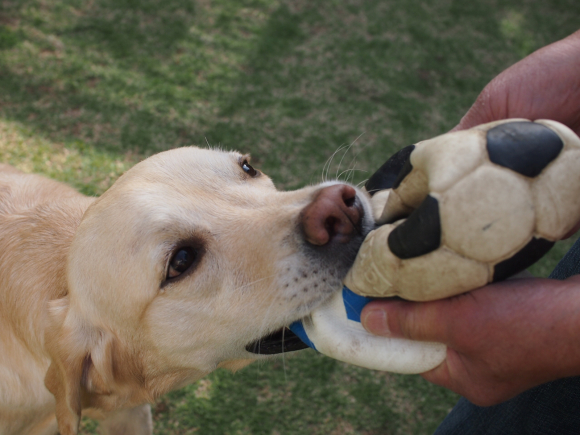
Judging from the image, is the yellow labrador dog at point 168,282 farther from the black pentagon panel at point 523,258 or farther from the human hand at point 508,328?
the black pentagon panel at point 523,258

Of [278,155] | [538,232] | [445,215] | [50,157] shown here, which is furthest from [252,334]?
[50,157]

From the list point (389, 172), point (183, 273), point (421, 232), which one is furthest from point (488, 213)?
point (183, 273)

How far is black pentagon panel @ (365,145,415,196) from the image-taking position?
1853 millimetres

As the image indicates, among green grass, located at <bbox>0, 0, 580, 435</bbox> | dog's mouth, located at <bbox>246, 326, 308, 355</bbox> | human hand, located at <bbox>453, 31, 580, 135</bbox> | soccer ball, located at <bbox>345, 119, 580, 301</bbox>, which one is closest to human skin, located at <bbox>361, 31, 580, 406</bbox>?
soccer ball, located at <bbox>345, 119, 580, 301</bbox>

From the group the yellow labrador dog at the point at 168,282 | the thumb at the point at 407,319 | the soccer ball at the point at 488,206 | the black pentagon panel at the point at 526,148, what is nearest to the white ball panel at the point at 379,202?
the yellow labrador dog at the point at 168,282

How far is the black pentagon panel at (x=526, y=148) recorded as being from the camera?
1.14 meters

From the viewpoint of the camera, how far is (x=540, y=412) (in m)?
2.02

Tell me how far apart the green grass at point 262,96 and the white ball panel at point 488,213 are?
2456 mm

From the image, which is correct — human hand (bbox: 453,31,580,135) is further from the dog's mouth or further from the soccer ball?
the dog's mouth

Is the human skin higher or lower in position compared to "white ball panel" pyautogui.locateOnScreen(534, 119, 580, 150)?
lower

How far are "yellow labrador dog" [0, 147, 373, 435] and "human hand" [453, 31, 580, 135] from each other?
0.87 m

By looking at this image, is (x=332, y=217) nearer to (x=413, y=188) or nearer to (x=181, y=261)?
(x=413, y=188)

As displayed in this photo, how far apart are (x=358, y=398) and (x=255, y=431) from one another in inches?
31.8

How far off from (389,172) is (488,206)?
800 mm
